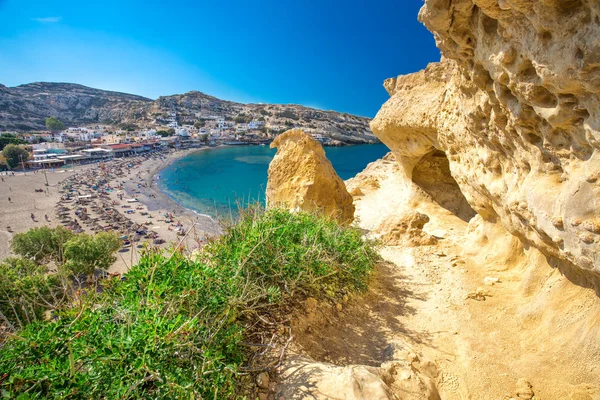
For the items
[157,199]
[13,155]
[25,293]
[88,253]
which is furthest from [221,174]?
[25,293]

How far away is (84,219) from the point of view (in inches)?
882

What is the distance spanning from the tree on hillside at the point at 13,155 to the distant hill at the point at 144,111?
146 feet

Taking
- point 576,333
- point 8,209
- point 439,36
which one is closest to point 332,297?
point 576,333

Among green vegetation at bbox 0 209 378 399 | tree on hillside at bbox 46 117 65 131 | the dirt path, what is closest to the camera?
green vegetation at bbox 0 209 378 399

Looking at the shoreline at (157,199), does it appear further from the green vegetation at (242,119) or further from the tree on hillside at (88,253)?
the green vegetation at (242,119)

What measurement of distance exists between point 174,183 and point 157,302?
37.5m

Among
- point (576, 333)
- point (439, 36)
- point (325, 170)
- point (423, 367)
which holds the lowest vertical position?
point (423, 367)

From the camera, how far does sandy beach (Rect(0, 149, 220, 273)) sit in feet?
65.1

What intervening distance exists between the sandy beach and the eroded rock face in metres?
12.2

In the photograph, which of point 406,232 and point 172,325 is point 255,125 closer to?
point 406,232

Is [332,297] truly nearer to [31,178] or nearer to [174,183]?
[174,183]

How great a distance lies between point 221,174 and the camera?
4456 centimetres

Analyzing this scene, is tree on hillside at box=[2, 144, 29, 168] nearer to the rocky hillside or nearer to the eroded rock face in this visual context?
the rocky hillside

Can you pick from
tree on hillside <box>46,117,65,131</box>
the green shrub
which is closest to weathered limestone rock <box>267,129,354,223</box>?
the green shrub
